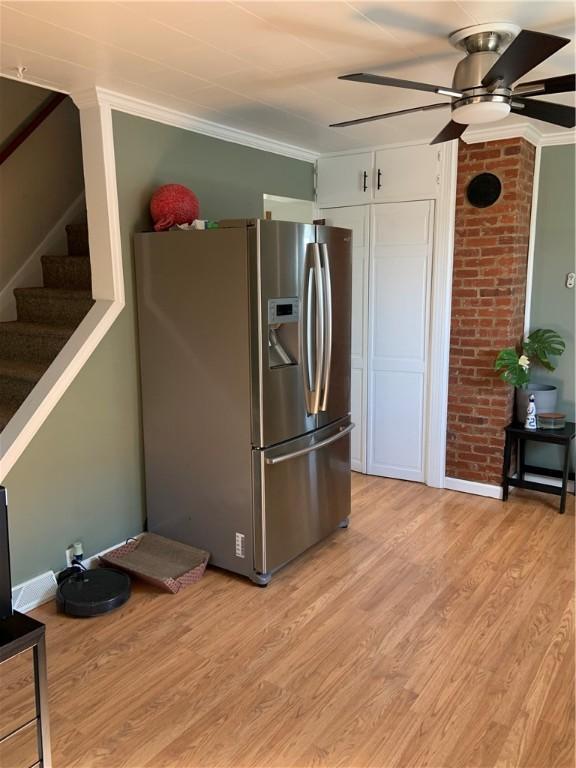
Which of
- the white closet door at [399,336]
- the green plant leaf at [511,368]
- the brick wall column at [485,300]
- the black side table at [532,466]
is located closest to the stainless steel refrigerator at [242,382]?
the white closet door at [399,336]

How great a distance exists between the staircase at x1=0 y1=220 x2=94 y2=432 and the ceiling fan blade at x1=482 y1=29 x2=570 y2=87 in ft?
8.00

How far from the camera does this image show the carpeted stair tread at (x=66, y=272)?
3770 millimetres

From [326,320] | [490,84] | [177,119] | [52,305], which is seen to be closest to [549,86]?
[490,84]

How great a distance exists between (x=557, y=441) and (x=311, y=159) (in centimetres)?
262

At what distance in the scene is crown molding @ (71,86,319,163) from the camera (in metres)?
2.91

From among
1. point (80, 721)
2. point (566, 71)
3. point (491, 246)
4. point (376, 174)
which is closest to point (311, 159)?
point (376, 174)

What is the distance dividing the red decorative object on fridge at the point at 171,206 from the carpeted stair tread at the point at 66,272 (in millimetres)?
826

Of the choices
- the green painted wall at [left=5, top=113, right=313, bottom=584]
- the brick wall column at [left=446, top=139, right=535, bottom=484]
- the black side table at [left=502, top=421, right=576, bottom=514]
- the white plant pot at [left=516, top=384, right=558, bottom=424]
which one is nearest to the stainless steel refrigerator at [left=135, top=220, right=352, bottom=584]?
the green painted wall at [left=5, top=113, right=313, bottom=584]

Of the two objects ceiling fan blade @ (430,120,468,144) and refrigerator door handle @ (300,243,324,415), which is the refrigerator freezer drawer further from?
ceiling fan blade @ (430,120,468,144)

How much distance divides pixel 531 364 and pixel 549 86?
2.47 m

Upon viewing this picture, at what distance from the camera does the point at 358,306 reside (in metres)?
4.49

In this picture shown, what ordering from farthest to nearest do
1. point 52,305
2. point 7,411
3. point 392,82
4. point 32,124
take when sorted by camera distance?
point 32,124
point 52,305
point 7,411
point 392,82

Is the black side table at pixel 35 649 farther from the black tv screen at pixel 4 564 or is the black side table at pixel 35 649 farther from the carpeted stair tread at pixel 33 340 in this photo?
the carpeted stair tread at pixel 33 340

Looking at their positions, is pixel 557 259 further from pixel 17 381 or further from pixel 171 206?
pixel 17 381
